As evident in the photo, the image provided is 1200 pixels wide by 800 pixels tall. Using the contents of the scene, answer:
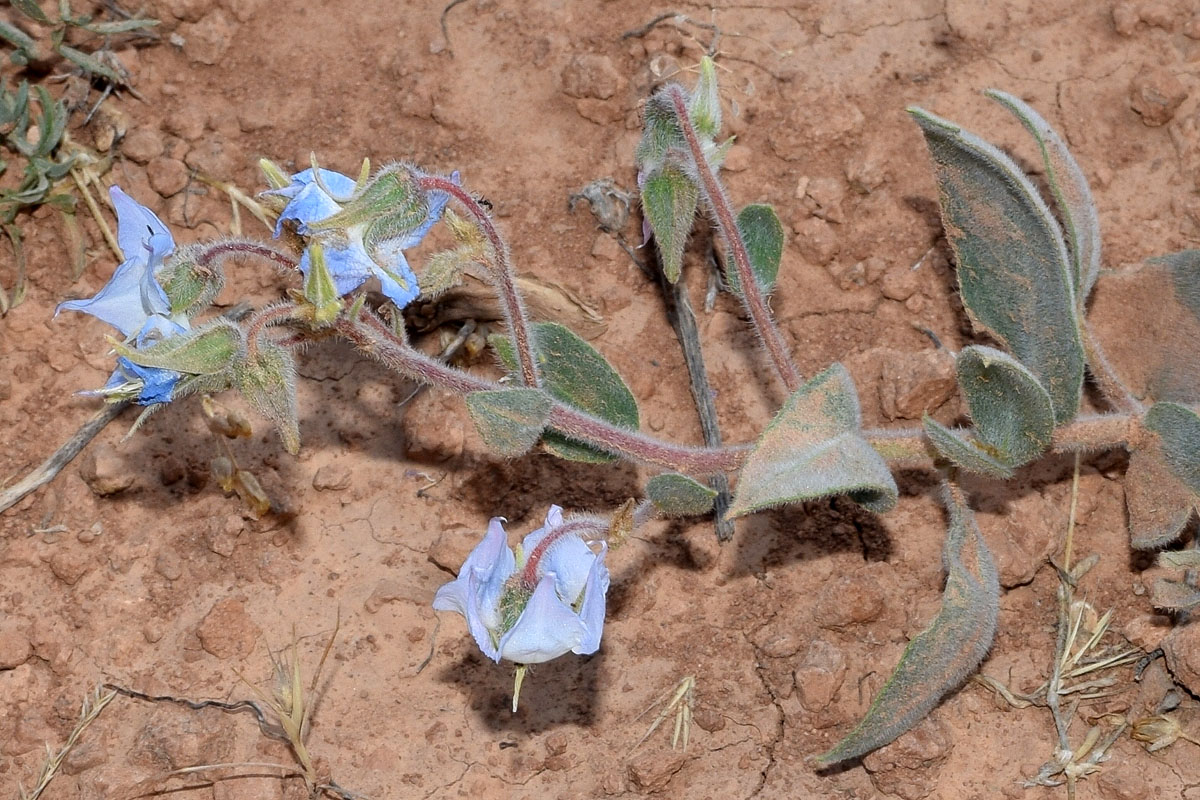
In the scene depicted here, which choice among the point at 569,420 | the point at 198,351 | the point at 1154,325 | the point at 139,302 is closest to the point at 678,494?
the point at 569,420

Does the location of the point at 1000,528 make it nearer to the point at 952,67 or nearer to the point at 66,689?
the point at 952,67

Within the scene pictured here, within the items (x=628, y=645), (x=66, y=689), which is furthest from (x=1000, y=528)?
(x=66, y=689)

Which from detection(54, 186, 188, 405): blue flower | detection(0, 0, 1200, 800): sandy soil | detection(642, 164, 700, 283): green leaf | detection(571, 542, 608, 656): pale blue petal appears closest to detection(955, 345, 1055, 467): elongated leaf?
detection(0, 0, 1200, 800): sandy soil

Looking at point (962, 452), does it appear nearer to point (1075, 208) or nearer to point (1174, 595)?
point (1174, 595)

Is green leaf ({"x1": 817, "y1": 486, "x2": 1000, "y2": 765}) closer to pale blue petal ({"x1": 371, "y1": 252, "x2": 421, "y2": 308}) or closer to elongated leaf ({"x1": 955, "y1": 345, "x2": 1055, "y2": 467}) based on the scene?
elongated leaf ({"x1": 955, "y1": 345, "x2": 1055, "y2": 467})

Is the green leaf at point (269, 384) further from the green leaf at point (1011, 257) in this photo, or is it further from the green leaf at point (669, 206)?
the green leaf at point (1011, 257)

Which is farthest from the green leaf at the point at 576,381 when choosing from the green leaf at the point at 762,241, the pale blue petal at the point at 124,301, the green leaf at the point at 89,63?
the green leaf at the point at 89,63
